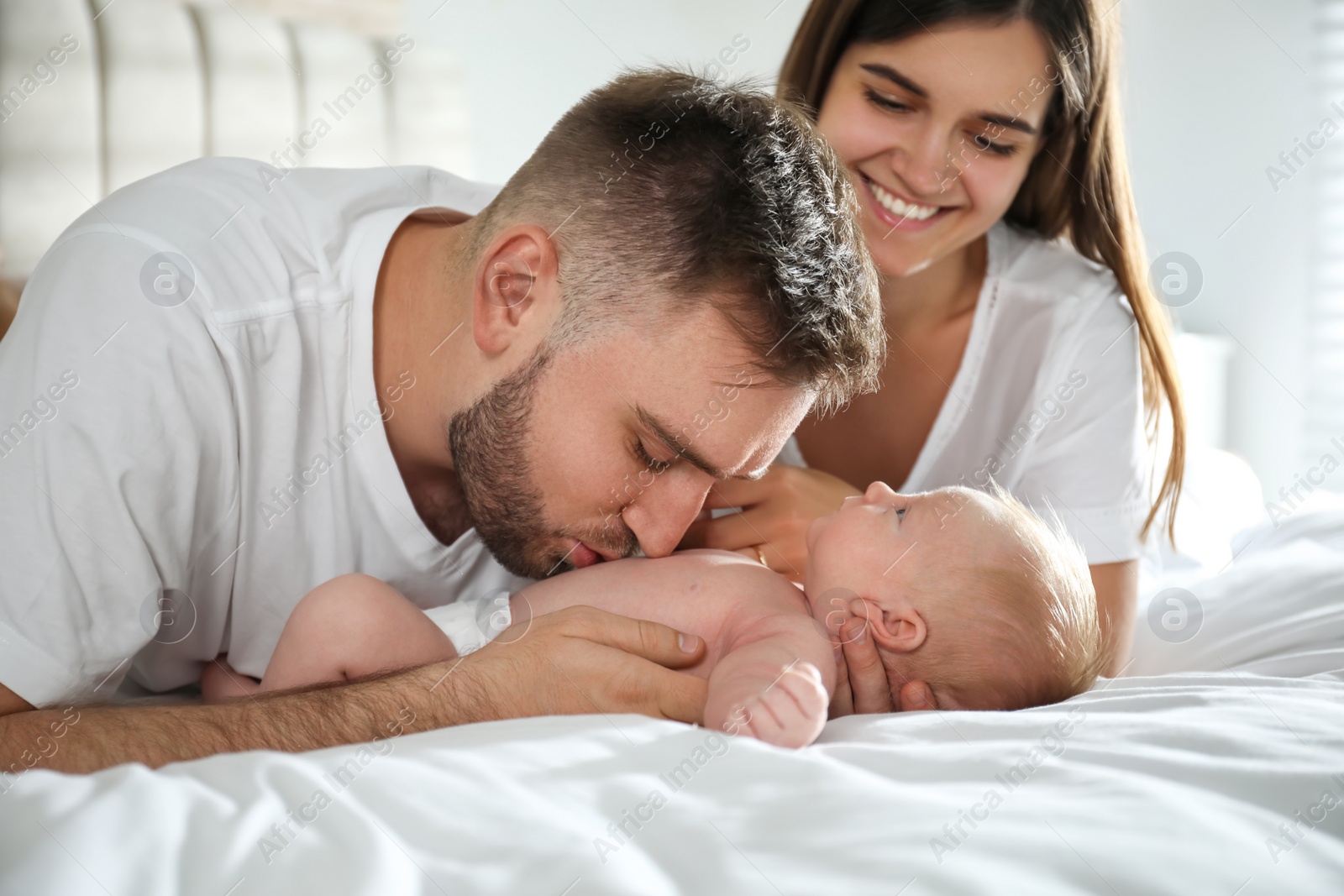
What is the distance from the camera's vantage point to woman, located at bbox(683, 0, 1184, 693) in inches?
64.6

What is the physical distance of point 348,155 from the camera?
280 cm

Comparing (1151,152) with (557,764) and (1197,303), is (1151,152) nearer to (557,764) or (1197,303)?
(1197,303)

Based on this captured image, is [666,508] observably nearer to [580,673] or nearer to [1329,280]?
[580,673]

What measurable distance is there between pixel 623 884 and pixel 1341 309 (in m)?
3.79

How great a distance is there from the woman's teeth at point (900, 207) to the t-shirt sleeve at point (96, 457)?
1.19 m

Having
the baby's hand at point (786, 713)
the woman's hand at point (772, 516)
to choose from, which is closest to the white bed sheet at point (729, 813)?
the baby's hand at point (786, 713)

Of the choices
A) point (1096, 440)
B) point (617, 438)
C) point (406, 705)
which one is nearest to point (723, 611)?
point (617, 438)

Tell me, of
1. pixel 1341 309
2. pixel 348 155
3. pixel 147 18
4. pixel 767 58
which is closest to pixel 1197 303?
pixel 1341 309

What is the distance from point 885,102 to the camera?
1.74 m

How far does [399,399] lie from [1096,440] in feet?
3.97

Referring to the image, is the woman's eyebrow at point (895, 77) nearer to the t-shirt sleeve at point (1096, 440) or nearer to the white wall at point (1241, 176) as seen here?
the t-shirt sleeve at point (1096, 440)

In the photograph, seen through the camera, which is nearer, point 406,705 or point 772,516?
point 406,705

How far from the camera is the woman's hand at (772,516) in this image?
1606mm

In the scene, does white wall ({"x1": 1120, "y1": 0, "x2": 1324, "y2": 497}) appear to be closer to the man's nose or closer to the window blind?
the window blind
